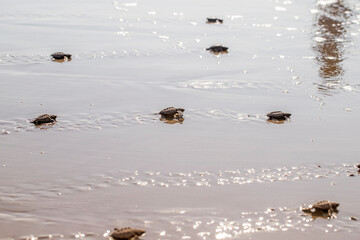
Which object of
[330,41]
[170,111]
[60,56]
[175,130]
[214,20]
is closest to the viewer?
[175,130]

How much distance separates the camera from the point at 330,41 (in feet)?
48.3

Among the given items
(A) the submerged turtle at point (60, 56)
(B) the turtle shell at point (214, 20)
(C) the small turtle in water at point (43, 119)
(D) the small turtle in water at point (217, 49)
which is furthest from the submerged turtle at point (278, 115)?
(B) the turtle shell at point (214, 20)

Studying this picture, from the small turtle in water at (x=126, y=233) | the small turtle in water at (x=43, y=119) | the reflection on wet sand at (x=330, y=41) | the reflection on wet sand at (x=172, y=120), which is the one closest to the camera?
the small turtle in water at (x=126, y=233)

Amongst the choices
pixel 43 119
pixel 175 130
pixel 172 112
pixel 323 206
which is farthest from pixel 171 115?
pixel 323 206

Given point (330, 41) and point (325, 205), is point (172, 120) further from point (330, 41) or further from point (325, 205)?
point (330, 41)

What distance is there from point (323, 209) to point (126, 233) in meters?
2.25

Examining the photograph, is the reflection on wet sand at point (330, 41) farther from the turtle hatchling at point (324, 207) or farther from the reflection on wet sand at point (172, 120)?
the turtle hatchling at point (324, 207)

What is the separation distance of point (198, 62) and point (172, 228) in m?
6.88

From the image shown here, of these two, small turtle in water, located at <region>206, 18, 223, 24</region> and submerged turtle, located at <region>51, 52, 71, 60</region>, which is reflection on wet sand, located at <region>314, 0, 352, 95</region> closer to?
small turtle in water, located at <region>206, 18, 223, 24</region>

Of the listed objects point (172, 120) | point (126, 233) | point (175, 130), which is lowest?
point (126, 233)

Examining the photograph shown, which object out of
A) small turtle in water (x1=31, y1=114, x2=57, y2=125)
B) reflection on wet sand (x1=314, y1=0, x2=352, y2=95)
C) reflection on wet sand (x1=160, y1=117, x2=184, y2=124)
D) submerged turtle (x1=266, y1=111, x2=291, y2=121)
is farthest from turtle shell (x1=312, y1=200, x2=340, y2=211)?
reflection on wet sand (x1=314, y1=0, x2=352, y2=95)

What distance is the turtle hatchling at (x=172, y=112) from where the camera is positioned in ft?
30.2

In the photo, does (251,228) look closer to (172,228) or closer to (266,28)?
(172,228)

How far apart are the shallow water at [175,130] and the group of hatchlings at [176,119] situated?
12 cm
